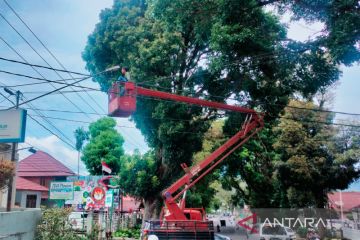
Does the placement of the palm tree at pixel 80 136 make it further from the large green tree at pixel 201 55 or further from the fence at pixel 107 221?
the large green tree at pixel 201 55

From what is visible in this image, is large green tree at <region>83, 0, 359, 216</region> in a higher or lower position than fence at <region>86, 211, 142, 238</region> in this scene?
higher

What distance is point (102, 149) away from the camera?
42219 mm

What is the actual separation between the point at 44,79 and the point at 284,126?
20.0 meters

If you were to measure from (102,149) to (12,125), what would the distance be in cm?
2969

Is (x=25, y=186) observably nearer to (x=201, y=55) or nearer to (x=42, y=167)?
(x=42, y=167)

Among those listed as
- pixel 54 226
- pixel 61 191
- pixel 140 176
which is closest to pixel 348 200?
pixel 61 191

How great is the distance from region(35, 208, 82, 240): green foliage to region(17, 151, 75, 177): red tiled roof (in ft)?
95.6

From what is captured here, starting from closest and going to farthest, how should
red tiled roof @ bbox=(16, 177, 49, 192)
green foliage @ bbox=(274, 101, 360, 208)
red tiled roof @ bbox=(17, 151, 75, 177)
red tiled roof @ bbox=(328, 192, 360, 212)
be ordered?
1. green foliage @ bbox=(274, 101, 360, 208)
2. red tiled roof @ bbox=(16, 177, 49, 192)
3. red tiled roof @ bbox=(17, 151, 75, 177)
4. red tiled roof @ bbox=(328, 192, 360, 212)

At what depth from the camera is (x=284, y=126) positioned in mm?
28422

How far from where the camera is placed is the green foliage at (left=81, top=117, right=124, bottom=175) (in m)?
42.1

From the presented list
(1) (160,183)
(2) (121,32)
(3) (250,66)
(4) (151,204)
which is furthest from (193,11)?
(4) (151,204)

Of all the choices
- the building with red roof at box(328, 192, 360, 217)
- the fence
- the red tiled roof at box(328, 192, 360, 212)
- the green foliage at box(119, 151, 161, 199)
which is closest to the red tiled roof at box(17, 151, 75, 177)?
the fence

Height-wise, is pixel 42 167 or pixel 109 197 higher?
pixel 42 167

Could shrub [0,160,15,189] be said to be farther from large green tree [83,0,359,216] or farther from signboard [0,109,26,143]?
large green tree [83,0,359,216]
